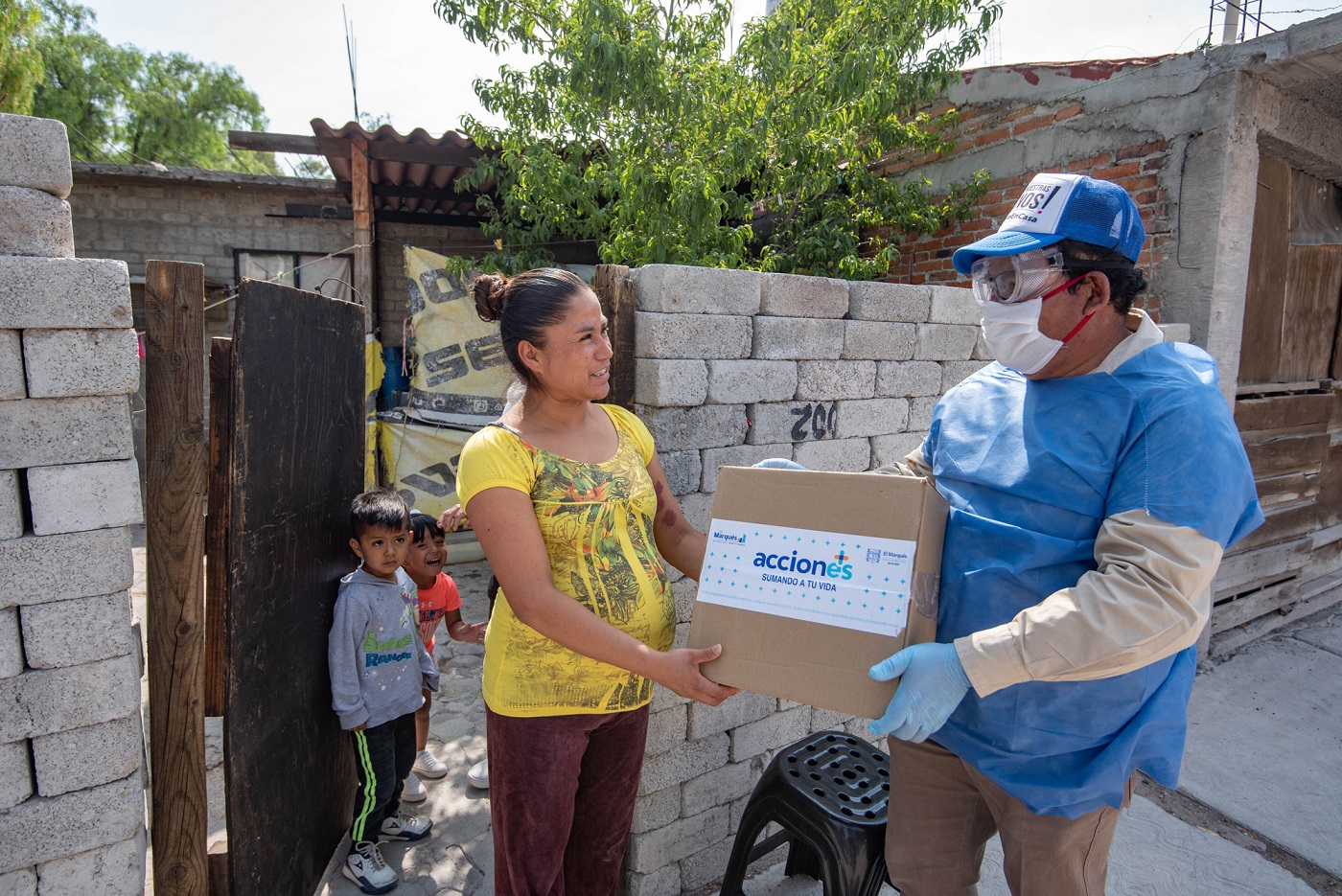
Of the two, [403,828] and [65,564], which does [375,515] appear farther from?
[403,828]

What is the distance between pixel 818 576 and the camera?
164 cm

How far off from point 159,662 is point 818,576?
1.77 metres

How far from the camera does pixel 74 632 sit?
1.82 metres

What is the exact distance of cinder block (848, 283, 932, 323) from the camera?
3184 millimetres

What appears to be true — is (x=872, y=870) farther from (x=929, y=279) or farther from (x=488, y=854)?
(x=929, y=279)

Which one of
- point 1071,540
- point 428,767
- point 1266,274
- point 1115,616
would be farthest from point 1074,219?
point 1266,274

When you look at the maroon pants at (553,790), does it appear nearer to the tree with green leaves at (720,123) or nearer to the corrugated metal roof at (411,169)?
the tree with green leaves at (720,123)

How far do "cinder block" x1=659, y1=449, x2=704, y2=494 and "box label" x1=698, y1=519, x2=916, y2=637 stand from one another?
33.8 inches

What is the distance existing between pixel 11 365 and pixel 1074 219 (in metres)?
2.41

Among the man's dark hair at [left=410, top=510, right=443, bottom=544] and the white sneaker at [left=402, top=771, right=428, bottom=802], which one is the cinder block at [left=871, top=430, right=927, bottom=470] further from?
the white sneaker at [left=402, top=771, right=428, bottom=802]

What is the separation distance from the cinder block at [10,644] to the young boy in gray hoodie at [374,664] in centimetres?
96

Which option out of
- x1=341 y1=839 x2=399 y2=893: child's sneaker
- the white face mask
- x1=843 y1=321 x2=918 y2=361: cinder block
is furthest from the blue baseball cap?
x1=341 y1=839 x2=399 y2=893: child's sneaker

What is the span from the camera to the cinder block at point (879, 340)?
125 inches

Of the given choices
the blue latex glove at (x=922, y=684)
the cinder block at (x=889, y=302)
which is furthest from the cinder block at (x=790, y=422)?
the blue latex glove at (x=922, y=684)
